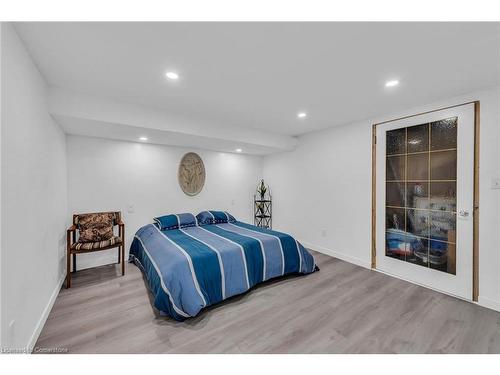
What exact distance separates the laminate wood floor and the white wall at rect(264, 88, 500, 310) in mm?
695

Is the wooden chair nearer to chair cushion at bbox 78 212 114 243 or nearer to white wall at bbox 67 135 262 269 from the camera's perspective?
chair cushion at bbox 78 212 114 243

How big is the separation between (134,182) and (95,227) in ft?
2.93

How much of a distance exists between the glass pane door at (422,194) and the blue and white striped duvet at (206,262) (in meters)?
1.33

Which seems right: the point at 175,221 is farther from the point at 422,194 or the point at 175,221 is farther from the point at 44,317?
the point at 422,194

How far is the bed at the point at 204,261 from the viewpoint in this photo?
198 centimetres

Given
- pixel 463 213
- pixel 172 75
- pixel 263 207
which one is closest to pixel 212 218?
pixel 263 207

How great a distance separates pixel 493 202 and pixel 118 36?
3.65 meters

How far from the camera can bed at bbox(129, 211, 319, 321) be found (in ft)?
6.49

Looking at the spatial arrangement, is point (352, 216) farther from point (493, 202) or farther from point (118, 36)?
point (118, 36)

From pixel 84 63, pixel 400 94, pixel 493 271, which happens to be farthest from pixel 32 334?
pixel 493 271

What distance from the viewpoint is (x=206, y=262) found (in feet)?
7.17

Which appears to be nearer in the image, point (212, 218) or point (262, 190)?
point (212, 218)

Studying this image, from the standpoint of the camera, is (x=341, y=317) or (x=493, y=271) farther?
(x=493, y=271)

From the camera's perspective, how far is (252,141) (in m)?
3.66
